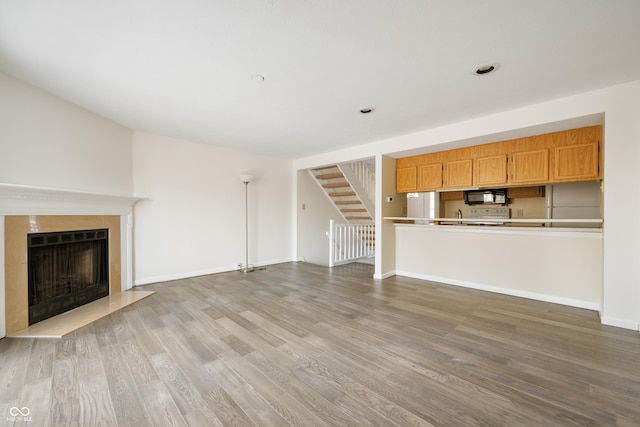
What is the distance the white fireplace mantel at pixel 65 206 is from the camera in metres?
2.34

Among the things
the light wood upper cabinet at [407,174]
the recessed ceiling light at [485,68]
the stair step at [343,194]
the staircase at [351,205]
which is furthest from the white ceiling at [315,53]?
the stair step at [343,194]

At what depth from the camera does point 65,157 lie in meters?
2.97

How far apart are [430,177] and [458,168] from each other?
17.6 inches

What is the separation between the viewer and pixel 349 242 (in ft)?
20.2

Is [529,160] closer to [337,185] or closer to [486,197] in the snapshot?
[486,197]

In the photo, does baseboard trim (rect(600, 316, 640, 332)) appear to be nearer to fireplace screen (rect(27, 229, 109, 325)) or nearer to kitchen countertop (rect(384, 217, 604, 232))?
kitchen countertop (rect(384, 217, 604, 232))

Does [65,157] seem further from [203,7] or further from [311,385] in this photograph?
[311,385]

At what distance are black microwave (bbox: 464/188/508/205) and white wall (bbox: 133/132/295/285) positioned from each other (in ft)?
13.2

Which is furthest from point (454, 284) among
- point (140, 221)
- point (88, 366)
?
point (140, 221)

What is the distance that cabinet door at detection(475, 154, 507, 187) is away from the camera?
11.6ft

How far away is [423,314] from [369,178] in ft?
14.0

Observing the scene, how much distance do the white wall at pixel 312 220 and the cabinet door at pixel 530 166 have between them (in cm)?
410

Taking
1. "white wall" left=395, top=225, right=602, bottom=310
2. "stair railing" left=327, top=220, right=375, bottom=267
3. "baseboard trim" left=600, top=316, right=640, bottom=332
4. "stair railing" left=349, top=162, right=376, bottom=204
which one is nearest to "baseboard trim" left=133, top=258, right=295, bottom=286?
"stair railing" left=327, top=220, right=375, bottom=267

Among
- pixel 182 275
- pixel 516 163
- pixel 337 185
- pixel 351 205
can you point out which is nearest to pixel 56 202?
pixel 182 275
